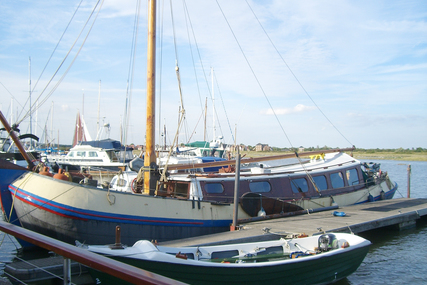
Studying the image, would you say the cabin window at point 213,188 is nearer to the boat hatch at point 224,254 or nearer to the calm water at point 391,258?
the boat hatch at point 224,254

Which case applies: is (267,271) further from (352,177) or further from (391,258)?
(352,177)

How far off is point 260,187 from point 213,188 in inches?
80.1

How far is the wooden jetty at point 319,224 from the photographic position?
379 inches

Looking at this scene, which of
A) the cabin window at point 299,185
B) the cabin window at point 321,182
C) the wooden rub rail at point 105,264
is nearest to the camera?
the wooden rub rail at point 105,264

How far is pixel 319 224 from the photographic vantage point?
12117mm

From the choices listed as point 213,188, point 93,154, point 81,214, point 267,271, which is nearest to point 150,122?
point 213,188

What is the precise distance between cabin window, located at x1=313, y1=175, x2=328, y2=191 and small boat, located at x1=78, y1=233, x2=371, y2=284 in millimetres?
6206

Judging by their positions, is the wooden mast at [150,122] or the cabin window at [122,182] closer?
the wooden mast at [150,122]

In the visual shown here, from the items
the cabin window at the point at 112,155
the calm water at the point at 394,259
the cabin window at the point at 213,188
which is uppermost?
the cabin window at the point at 112,155

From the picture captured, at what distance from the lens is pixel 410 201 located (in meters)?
18.8

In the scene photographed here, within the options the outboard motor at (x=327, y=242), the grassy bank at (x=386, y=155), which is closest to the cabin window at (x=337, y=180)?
the outboard motor at (x=327, y=242)

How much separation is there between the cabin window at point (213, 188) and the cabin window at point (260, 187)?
48.8 inches

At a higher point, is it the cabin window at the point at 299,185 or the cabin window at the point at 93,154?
the cabin window at the point at 93,154

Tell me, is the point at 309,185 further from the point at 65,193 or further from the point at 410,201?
the point at 65,193
